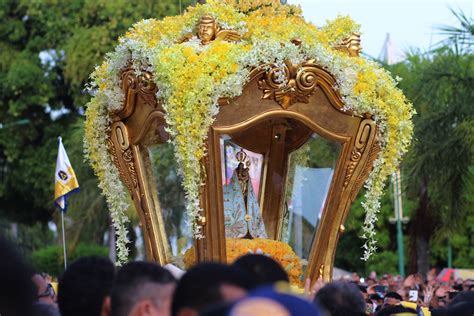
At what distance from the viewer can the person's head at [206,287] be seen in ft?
13.1

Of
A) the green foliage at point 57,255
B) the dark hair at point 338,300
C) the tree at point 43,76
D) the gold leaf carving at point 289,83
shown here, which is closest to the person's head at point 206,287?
the dark hair at point 338,300

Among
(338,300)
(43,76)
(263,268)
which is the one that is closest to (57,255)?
(43,76)

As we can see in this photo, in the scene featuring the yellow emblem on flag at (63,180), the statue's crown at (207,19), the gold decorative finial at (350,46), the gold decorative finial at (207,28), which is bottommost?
the yellow emblem on flag at (63,180)

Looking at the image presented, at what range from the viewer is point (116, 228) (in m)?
11.3

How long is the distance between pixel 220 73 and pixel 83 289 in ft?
15.3

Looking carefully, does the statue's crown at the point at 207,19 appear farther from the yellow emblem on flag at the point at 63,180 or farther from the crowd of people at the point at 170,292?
the yellow emblem on flag at the point at 63,180

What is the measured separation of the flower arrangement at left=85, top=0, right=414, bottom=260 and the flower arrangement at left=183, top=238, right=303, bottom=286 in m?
0.42

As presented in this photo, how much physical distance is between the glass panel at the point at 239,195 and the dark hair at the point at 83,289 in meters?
4.99

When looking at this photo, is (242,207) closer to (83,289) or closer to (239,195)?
(239,195)

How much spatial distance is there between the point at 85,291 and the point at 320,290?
4.15ft

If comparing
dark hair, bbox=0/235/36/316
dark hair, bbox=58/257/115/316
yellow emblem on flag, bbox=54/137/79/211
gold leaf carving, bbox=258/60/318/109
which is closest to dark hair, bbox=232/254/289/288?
dark hair, bbox=58/257/115/316

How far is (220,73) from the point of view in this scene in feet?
32.1

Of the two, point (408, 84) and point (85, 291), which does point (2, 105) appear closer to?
point (408, 84)

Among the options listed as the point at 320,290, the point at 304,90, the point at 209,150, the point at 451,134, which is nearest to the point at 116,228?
the point at 209,150
